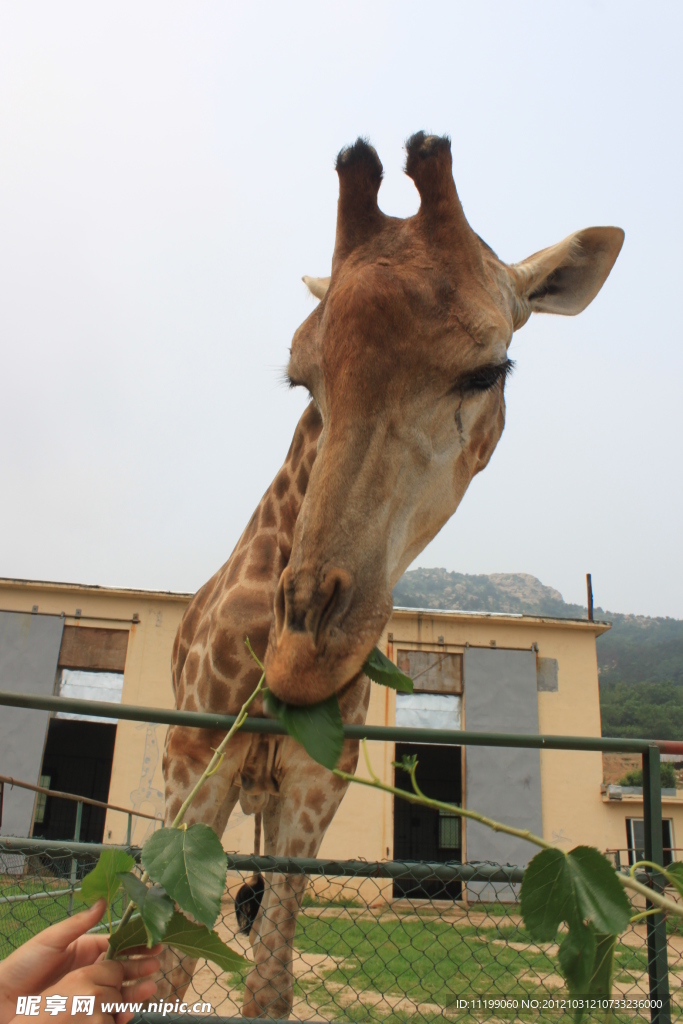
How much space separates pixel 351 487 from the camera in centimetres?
193

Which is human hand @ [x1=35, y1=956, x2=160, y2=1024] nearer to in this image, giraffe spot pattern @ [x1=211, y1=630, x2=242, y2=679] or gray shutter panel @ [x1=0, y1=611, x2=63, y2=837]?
giraffe spot pattern @ [x1=211, y1=630, x2=242, y2=679]

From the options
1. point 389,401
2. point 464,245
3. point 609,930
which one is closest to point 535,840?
point 609,930

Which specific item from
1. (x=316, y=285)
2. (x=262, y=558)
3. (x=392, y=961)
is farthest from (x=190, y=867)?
(x=392, y=961)

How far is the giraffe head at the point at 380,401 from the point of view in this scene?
5.65ft

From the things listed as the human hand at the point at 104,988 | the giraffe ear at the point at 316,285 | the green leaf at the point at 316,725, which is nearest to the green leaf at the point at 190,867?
the human hand at the point at 104,988

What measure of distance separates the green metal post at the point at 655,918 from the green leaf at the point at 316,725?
3.46ft

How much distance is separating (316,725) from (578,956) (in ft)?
2.24

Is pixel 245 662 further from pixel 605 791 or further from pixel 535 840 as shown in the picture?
pixel 605 791

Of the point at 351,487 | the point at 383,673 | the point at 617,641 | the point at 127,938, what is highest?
the point at 617,641

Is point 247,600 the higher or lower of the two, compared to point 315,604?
higher

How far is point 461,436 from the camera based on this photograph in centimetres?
230

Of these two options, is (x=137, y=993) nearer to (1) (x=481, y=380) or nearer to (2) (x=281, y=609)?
(2) (x=281, y=609)

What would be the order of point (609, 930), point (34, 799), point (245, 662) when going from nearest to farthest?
point (609, 930) < point (245, 662) < point (34, 799)

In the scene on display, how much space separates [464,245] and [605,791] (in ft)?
48.5
